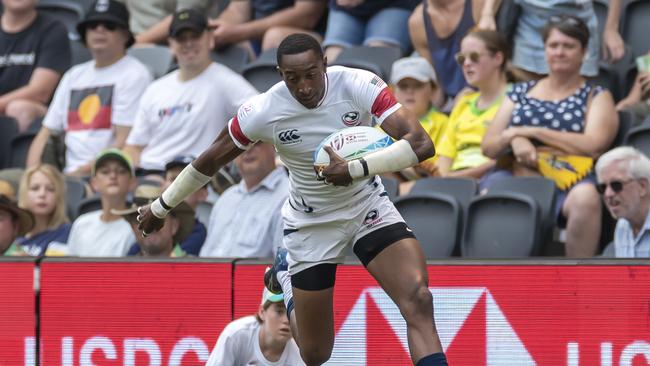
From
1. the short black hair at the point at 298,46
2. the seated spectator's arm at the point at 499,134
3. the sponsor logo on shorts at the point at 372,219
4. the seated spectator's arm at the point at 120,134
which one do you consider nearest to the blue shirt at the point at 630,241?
the seated spectator's arm at the point at 499,134

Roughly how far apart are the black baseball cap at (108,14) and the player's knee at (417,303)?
5562mm

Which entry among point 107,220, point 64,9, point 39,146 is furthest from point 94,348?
point 64,9

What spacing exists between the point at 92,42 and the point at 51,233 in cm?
199

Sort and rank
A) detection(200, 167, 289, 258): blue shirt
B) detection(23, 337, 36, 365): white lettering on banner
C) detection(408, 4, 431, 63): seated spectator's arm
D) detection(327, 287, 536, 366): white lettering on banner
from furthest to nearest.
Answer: detection(408, 4, 431, 63): seated spectator's arm → detection(200, 167, 289, 258): blue shirt → detection(23, 337, 36, 365): white lettering on banner → detection(327, 287, 536, 366): white lettering on banner

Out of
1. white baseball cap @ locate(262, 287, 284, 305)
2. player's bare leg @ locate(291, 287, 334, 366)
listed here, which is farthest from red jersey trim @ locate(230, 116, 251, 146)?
white baseball cap @ locate(262, 287, 284, 305)

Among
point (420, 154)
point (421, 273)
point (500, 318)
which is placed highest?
point (420, 154)

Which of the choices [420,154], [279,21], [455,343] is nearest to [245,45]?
[279,21]

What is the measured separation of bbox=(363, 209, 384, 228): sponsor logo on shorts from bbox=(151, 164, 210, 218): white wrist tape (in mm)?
860

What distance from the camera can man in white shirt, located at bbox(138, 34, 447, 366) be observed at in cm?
639

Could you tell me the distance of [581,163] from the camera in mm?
8953

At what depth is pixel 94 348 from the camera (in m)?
8.11

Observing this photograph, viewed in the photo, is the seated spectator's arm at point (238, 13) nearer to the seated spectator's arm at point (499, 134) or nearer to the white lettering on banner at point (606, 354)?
the seated spectator's arm at point (499, 134)

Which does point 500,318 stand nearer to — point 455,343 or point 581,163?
point 455,343

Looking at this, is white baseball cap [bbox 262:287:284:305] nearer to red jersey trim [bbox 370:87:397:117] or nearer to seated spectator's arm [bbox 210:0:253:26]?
red jersey trim [bbox 370:87:397:117]
